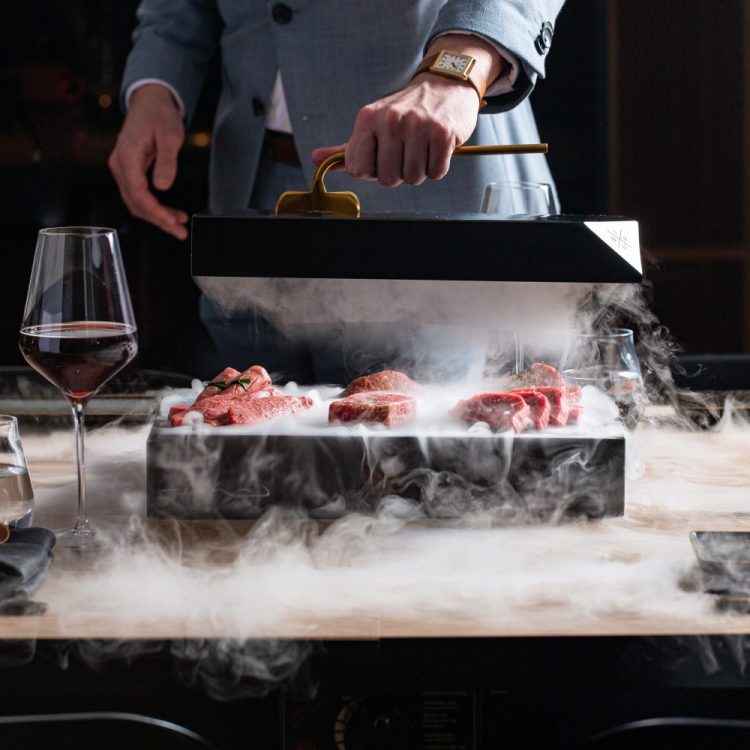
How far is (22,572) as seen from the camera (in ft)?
3.24

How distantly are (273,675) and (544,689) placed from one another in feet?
0.77

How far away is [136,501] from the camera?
4.20ft

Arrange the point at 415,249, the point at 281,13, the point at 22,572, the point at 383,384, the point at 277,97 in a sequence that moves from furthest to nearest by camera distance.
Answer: the point at 277,97 < the point at 281,13 < the point at 383,384 < the point at 415,249 < the point at 22,572

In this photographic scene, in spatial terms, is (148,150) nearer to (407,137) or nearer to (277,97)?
(277,97)

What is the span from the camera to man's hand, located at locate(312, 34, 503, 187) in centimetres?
126

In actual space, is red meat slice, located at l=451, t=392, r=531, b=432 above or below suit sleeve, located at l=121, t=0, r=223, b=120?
below

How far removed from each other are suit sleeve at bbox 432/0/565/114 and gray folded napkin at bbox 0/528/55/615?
858 millimetres

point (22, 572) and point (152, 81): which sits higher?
point (152, 81)

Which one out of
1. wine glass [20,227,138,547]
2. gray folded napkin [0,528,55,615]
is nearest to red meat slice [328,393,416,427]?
wine glass [20,227,138,547]

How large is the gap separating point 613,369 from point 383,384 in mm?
324

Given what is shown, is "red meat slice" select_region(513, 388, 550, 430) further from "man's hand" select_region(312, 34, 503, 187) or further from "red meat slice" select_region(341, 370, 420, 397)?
"man's hand" select_region(312, 34, 503, 187)

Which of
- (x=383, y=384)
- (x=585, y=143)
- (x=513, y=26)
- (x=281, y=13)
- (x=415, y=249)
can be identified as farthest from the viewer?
(x=585, y=143)

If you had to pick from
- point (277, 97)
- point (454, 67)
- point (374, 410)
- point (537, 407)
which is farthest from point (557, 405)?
point (277, 97)

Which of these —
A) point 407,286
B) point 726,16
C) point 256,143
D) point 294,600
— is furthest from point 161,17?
point 726,16
